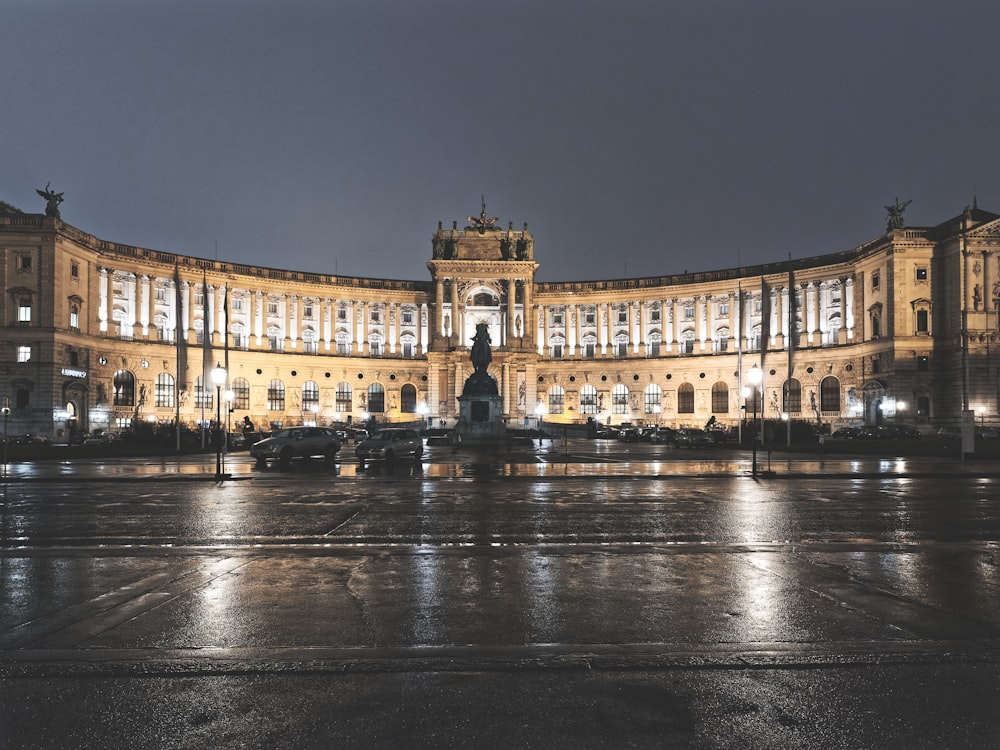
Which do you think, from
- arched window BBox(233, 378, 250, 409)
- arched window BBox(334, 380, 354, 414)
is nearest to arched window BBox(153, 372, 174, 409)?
arched window BBox(233, 378, 250, 409)

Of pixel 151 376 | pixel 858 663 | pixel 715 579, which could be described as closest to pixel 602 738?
pixel 858 663

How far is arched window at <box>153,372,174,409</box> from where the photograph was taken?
90.8 metres

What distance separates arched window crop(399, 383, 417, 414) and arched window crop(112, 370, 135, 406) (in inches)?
1383

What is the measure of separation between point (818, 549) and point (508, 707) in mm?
9047

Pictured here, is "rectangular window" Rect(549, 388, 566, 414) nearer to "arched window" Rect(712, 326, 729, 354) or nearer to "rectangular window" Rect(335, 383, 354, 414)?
"arched window" Rect(712, 326, 729, 354)

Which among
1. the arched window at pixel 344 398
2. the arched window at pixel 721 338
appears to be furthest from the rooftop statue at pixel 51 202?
the arched window at pixel 721 338

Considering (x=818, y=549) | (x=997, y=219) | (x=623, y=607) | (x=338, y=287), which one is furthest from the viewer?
(x=338, y=287)

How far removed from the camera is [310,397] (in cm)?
10250

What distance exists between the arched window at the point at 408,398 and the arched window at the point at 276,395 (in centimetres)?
1663

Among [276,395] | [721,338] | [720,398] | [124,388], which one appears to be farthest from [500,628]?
[721,338]

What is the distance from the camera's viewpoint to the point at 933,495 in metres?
22.4

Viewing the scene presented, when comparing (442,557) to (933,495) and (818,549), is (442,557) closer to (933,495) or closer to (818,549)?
(818,549)

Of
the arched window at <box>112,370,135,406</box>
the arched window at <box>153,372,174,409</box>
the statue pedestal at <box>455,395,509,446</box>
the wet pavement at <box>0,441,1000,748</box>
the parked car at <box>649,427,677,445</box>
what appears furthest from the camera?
the arched window at <box>153,372,174,409</box>

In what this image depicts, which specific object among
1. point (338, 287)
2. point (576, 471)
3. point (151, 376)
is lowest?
point (576, 471)
